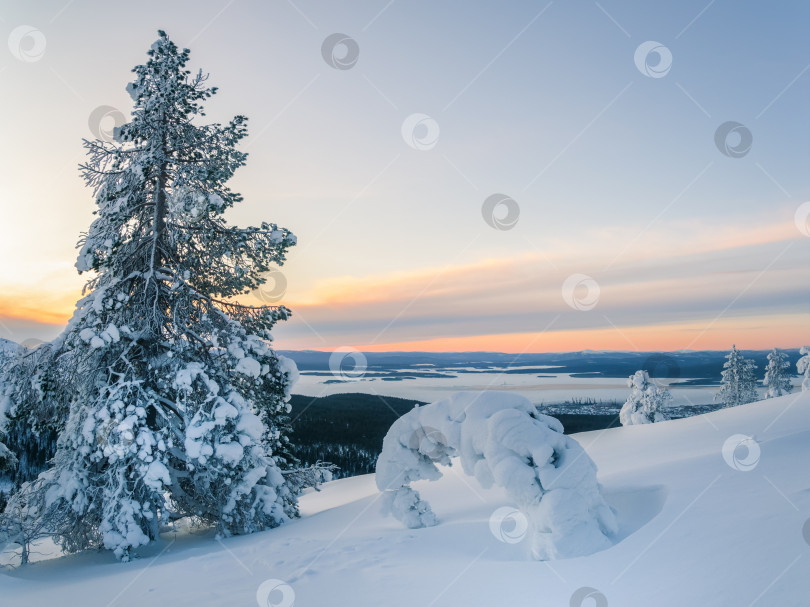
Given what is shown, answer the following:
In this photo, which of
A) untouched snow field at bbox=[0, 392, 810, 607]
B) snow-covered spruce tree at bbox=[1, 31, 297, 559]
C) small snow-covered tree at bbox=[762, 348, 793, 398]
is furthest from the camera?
small snow-covered tree at bbox=[762, 348, 793, 398]

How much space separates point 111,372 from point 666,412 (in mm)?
40163

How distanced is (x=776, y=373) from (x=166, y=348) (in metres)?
58.6

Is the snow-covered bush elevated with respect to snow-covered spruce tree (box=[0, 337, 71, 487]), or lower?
lower

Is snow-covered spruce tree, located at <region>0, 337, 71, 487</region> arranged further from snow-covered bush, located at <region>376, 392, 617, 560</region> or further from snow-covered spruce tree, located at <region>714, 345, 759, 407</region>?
snow-covered spruce tree, located at <region>714, 345, 759, 407</region>

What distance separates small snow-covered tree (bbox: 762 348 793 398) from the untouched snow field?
159 ft

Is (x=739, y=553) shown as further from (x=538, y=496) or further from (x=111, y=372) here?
(x=111, y=372)

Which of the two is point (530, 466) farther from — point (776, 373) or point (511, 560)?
point (776, 373)

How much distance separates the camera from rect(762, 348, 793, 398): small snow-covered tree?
50781 millimetres

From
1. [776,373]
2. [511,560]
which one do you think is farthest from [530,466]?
[776,373]

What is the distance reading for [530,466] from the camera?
321 inches

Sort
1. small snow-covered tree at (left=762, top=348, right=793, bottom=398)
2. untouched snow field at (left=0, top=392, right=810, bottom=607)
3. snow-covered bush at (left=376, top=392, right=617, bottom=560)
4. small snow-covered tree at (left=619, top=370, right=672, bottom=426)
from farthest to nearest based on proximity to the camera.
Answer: small snow-covered tree at (left=762, top=348, right=793, bottom=398), small snow-covered tree at (left=619, top=370, right=672, bottom=426), snow-covered bush at (left=376, top=392, right=617, bottom=560), untouched snow field at (left=0, top=392, right=810, bottom=607)

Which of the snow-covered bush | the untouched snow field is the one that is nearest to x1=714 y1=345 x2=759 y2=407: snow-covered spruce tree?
the untouched snow field

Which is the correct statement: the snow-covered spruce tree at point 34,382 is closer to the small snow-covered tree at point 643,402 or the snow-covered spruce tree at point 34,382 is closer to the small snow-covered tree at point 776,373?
the small snow-covered tree at point 643,402

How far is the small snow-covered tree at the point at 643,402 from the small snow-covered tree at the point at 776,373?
59.9 ft
